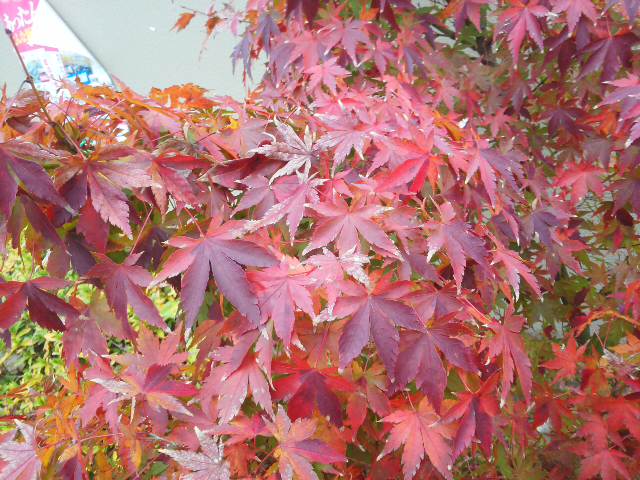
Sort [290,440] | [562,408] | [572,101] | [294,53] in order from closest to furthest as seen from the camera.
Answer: [290,440] < [562,408] < [294,53] < [572,101]

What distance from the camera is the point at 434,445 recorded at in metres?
0.89

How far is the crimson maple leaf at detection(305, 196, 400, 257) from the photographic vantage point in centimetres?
81

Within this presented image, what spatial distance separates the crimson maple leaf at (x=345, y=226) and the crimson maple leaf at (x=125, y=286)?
0.26 m

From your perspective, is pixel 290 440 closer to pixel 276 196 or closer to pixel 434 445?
pixel 434 445

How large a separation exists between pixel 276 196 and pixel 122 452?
0.57m

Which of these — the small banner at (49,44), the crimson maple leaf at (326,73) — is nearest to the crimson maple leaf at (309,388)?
the crimson maple leaf at (326,73)

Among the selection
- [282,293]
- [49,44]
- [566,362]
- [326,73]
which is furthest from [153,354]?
[49,44]

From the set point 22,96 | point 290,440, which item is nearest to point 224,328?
point 290,440

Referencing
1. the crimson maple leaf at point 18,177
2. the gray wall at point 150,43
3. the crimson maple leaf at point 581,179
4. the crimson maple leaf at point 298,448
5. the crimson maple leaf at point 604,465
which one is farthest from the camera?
the gray wall at point 150,43

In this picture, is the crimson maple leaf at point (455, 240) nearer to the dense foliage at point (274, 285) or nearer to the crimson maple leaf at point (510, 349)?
the dense foliage at point (274, 285)

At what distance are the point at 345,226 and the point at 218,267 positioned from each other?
20 centimetres

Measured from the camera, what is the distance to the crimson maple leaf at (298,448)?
0.79 metres

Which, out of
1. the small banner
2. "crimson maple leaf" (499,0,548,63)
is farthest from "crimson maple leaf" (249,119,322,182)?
the small banner

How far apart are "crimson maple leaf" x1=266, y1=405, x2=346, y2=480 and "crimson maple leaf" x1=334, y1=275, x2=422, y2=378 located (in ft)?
0.47
